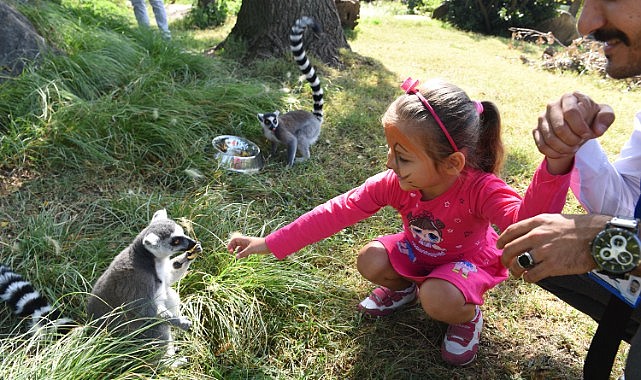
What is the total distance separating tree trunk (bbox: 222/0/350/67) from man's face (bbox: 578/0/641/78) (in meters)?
4.85

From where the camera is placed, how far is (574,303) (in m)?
2.04

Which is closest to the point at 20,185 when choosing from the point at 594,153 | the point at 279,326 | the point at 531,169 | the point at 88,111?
the point at 88,111

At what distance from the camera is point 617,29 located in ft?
4.94

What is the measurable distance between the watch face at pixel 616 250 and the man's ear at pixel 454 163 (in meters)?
0.63

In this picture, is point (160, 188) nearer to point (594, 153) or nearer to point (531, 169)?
point (594, 153)

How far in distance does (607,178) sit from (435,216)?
0.70 metres

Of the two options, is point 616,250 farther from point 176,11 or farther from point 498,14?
point 498,14

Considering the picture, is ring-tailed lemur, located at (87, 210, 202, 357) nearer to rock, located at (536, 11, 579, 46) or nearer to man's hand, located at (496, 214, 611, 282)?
man's hand, located at (496, 214, 611, 282)

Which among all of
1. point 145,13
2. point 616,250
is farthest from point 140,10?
point 616,250

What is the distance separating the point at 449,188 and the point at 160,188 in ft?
6.95

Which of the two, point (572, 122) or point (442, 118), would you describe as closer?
point (572, 122)

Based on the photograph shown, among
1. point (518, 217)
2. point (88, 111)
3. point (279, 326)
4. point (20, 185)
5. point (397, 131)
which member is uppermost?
point (397, 131)

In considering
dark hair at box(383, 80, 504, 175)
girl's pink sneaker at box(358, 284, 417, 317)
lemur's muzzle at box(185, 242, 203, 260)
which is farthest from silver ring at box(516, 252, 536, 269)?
lemur's muzzle at box(185, 242, 203, 260)

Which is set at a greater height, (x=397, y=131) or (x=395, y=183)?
(x=397, y=131)
